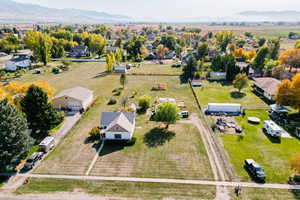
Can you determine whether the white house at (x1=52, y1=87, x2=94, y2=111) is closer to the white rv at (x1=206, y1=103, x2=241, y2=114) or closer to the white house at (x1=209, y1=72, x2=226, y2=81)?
the white rv at (x1=206, y1=103, x2=241, y2=114)

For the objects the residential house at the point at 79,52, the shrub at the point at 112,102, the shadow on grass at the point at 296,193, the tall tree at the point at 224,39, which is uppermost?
the tall tree at the point at 224,39

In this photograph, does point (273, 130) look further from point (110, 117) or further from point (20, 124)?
point (20, 124)

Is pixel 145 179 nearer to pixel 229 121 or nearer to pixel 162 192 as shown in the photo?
pixel 162 192

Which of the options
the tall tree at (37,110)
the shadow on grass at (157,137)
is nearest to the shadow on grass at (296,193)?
the shadow on grass at (157,137)

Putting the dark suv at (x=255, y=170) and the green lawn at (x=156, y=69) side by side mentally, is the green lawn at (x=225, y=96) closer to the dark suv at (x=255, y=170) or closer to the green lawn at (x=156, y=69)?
the green lawn at (x=156, y=69)

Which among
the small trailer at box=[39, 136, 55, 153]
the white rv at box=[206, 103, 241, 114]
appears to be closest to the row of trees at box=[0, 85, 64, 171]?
the small trailer at box=[39, 136, 55, 153]

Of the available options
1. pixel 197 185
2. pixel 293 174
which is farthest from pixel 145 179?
pixel 293 174

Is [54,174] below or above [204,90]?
below
